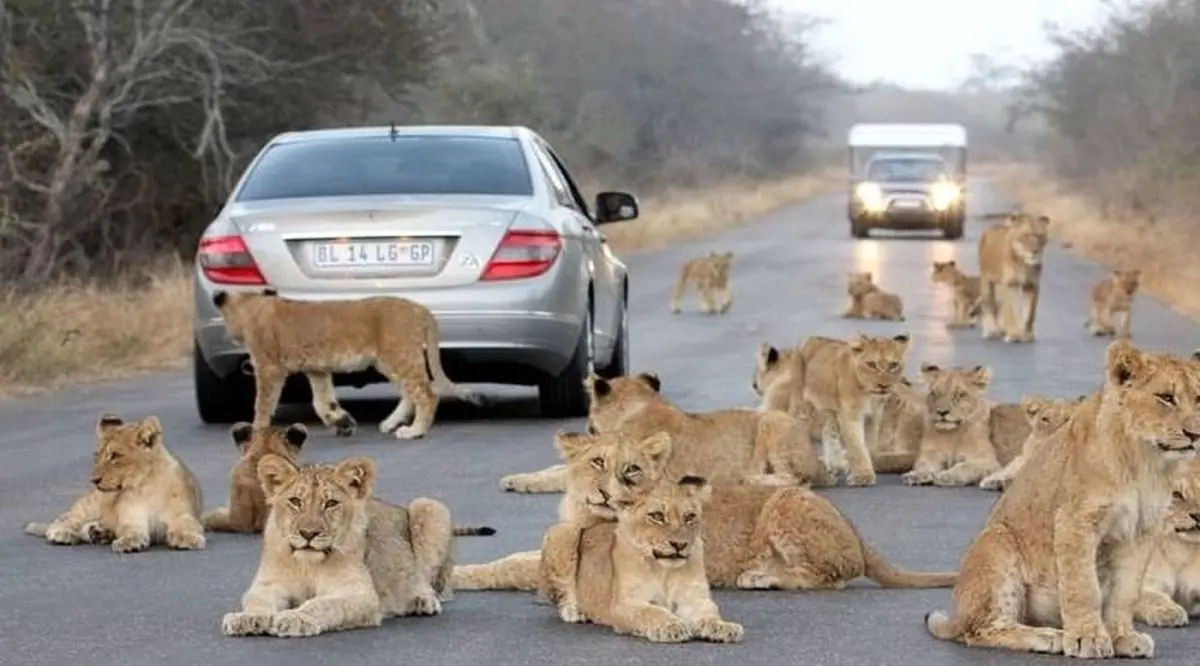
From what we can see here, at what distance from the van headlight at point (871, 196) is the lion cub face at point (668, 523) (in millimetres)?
35184

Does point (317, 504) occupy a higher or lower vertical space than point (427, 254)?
lower

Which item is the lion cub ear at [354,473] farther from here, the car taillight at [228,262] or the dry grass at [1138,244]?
the dry grass at [1138,244]

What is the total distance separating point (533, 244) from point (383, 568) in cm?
526

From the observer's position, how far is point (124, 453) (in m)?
8.58

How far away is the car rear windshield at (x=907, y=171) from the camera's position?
41188 mm

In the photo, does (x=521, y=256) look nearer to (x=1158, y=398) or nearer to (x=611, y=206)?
(x=611, y=206)

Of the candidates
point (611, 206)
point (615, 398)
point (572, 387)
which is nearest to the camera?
point (615, 398)

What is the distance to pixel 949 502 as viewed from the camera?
10008 millimetres

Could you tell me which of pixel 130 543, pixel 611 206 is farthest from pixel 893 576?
pixel 611 206

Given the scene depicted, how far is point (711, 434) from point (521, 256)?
262 cm

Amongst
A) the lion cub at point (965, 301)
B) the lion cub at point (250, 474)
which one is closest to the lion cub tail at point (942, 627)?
the lion cub at point (250, 474)

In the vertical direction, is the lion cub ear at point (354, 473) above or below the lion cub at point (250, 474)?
Result: above

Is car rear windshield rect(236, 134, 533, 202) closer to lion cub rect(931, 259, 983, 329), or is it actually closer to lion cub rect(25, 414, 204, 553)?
lion cub rect(25, 414, 204, 553)

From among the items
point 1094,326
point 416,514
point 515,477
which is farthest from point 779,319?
point 416,514
